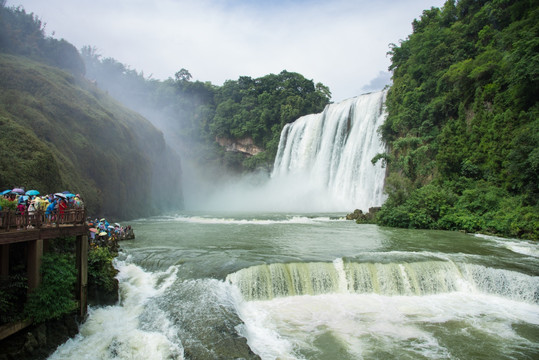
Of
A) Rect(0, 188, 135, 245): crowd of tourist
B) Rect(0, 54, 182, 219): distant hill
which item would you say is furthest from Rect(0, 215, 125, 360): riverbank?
Rect(0, 54, 182, 219): distant hill

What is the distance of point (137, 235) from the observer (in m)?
19.9

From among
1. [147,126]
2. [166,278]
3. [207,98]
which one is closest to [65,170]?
[166,278]

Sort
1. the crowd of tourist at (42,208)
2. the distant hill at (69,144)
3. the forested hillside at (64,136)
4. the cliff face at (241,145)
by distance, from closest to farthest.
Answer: the crowd of tourist at (42,208)
the distant hill at (69,144)
the forested hillside at (64,136)
the cliff face at (241,145)

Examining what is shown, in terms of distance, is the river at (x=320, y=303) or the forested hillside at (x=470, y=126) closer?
the river at (x=320, y=303)

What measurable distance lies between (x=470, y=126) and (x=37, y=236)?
25767 millimetres

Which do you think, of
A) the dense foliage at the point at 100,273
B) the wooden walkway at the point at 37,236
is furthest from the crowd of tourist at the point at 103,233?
the wooden walkway at the point at 37,236

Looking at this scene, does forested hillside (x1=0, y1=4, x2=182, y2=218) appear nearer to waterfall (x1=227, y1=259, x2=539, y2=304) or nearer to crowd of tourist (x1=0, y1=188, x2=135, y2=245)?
crowd of tourist (x1=0, y1=188, x2=135, y2=245)

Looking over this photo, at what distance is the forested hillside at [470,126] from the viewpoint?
19.0m

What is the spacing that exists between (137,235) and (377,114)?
2632 centimetres

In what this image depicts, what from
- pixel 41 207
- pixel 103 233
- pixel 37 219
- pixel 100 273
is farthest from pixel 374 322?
pixel 103 233

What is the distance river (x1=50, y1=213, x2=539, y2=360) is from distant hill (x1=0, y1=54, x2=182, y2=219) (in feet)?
23.5

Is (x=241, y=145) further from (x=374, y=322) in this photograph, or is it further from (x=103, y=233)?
(x=374, y=322)

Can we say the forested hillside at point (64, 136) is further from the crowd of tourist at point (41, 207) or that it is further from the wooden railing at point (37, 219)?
the wooden railing at point (37, 219)

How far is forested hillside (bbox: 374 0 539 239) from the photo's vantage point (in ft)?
62.4
